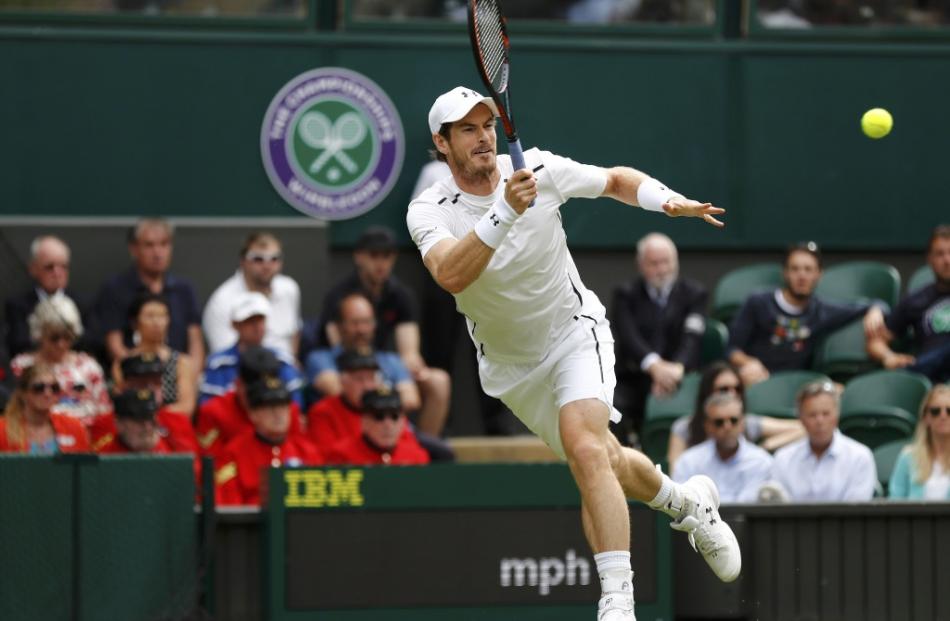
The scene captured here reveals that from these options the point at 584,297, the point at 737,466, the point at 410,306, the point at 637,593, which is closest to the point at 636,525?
the point at 637,593

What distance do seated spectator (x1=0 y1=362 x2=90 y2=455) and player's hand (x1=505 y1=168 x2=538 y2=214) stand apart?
3.88m

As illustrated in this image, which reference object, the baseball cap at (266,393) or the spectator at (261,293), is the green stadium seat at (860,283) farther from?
the baseball cap at (266,393)

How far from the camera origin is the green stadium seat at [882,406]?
10.2 meters

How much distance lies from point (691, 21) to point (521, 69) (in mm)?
1260

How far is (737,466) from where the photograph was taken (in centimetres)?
937

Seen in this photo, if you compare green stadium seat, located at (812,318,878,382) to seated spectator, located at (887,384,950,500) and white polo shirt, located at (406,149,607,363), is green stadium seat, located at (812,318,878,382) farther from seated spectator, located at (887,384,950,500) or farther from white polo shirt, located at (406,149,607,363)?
white polo shirt, located at (406,149,607,363)

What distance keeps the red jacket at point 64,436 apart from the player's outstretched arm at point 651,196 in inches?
146

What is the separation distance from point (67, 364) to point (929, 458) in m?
4.68

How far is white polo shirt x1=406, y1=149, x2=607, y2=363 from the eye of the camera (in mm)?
6641

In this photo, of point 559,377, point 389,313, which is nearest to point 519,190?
point 559,377

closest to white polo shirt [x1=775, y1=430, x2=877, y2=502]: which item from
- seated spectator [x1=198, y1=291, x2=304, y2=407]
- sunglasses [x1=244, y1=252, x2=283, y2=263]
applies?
seated spectator [x1=198, y1=291, x2=304, y2=407]

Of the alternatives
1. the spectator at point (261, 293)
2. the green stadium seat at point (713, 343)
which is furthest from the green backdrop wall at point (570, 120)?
the spectator at point (261, 293)

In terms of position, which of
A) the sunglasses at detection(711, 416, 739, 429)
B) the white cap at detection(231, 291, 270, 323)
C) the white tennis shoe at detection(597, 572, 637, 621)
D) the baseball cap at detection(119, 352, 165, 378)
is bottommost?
the white tennis shoe at detection(597, 572, 637, 621)

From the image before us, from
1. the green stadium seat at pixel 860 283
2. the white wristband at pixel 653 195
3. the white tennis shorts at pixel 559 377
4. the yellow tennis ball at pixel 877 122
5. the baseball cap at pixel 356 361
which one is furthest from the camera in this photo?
the green stadium seat at pixel 860 283
